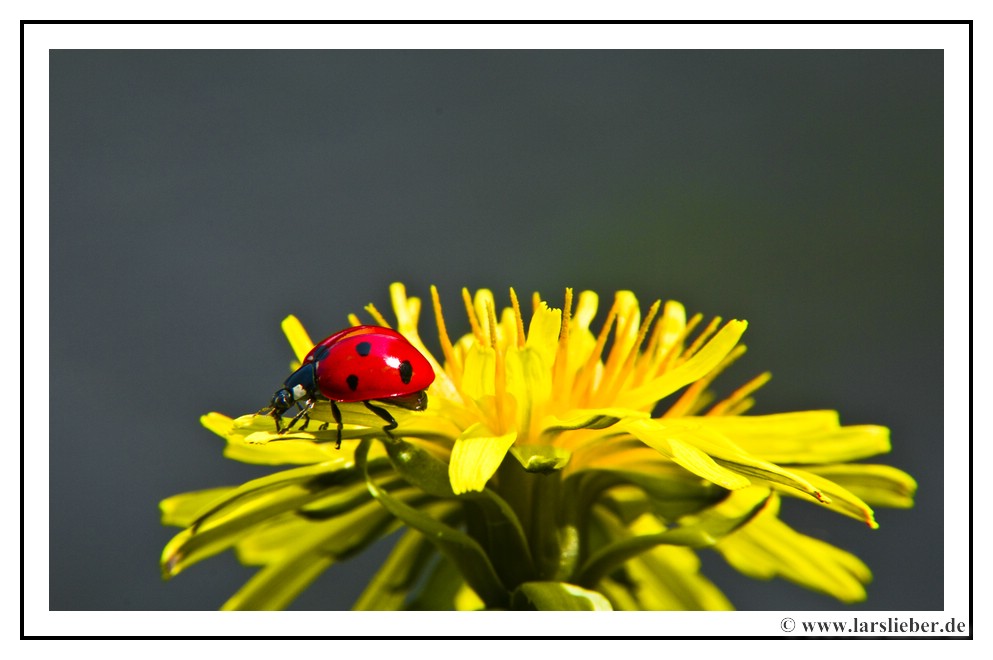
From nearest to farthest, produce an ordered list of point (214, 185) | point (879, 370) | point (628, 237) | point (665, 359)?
1. point (665, 359)
2. point (214, 185)
3. point (879, 370)
4. point (628, 237)

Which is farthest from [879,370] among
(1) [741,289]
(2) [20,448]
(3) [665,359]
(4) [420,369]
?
(2) [20,448]

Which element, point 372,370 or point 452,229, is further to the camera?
point 452,229

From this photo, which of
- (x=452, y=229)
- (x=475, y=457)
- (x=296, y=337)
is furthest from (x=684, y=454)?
(x=452, y=229)

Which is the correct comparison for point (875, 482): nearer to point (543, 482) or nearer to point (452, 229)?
point (543, 482)

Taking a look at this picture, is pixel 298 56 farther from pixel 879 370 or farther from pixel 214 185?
pixel 879 370

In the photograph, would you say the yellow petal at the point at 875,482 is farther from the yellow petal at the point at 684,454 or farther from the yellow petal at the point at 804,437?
the yellow petal at the point at 684,454

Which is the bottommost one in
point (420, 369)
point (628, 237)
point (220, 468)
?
point (220, 468)
